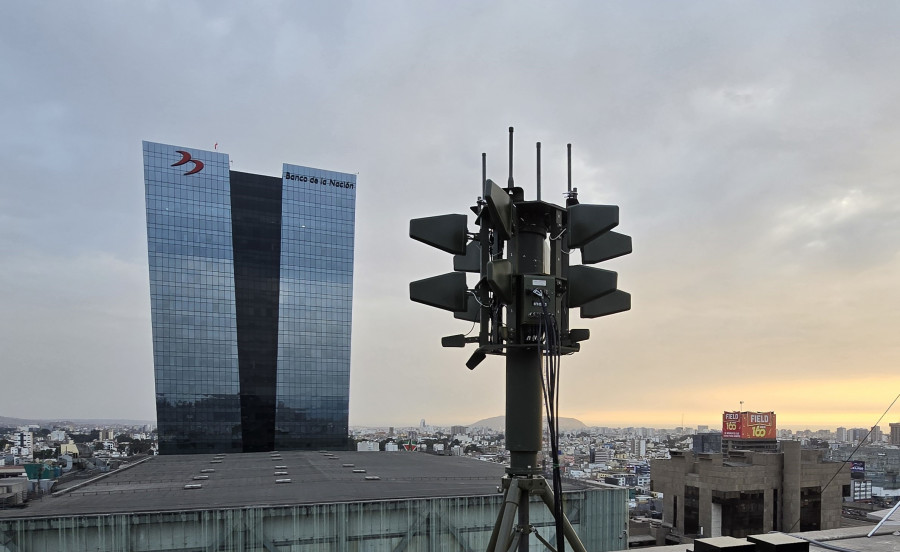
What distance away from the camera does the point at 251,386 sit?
80.8 metres

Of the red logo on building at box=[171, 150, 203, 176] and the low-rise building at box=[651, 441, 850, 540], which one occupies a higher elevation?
the red logo on building at box=[171, 150, 203, 176]

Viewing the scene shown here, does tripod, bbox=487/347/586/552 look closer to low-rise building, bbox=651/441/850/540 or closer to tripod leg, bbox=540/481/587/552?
tripod leg, bbox=540/481/587/552

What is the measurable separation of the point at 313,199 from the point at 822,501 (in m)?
74.3

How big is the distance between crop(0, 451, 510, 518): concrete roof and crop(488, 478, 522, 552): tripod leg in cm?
2238

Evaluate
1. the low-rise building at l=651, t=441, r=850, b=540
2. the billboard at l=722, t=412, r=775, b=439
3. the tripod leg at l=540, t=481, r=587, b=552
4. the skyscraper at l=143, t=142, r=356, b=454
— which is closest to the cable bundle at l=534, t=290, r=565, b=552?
the tripod leg at l=540, t=481, r=587, b=552

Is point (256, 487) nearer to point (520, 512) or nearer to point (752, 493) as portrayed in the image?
point (520, 512)

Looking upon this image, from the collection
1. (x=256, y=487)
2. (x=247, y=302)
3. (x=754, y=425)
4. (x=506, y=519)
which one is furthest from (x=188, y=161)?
(x=754, y=425)

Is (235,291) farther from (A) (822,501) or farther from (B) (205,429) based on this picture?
(A) (822,501)

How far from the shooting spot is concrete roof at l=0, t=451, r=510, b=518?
83.1 feet

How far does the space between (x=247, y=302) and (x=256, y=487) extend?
177 feet

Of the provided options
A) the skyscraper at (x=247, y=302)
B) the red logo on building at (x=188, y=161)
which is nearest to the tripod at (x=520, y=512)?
the skyscraper at (x=247, y=302)

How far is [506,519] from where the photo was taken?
472 centimetres

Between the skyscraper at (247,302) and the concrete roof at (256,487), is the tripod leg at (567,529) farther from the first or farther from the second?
the skyscraper at (247,302)

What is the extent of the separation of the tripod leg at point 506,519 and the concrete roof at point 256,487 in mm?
22378
